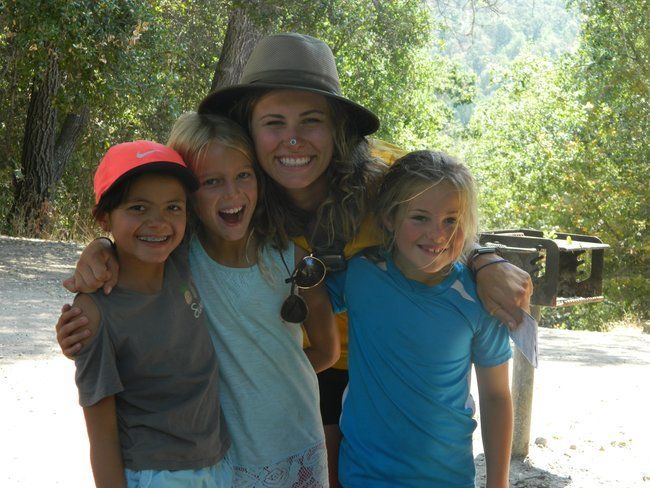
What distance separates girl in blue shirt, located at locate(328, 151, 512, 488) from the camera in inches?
88.7

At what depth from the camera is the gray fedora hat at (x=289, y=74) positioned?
255 cm

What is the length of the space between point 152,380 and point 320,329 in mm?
589

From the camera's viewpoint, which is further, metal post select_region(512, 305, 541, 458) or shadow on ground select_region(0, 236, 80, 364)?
shadow on ground select_region(0, 236, 80, 364)

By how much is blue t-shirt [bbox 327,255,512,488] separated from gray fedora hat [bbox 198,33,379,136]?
1.92 feet

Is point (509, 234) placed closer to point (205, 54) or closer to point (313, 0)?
point (313, 0)

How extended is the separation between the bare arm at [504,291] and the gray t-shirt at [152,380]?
2.43ft

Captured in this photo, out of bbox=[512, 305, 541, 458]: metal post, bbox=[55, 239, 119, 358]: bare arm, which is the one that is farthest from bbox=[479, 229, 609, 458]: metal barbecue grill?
bbox=[55, 239, 119, 358]: bare arm

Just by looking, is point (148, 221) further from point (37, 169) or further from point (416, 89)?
point (416, 89)

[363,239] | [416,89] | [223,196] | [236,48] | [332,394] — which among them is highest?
[416,89]

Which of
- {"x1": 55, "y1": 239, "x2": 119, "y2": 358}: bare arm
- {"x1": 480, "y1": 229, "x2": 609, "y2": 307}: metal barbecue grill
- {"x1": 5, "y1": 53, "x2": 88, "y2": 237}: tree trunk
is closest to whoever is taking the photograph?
{"x1": 55, "y1": 239, "x2": 119, "y2": 358}: bare arm

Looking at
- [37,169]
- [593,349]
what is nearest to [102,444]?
[593,349]

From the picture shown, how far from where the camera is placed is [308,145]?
254 centimetres

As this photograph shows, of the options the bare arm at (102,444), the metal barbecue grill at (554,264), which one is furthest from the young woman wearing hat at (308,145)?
the metal barbecue grill at (554,264)

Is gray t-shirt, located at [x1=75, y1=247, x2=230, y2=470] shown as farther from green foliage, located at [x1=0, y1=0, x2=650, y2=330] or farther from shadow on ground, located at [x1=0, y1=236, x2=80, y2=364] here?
green foliage, located at [x1=0, y1=0, x2=650, y2=330]
